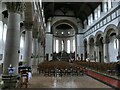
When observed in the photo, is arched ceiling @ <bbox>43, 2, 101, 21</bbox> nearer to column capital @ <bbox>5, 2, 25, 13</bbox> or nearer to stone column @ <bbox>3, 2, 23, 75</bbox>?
column capital @ <bbox>5, 2, 25, 13</bbox>

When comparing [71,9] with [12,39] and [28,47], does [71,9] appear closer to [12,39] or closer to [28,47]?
[28,47]

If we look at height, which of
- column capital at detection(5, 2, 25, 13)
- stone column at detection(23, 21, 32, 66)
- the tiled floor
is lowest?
the tiled floor

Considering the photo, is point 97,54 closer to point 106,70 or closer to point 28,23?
point 106,70

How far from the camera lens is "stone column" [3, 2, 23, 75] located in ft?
25.7

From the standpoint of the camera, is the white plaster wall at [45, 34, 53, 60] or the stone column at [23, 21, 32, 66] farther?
the white plaster wall at [45, 34, 53, 60]

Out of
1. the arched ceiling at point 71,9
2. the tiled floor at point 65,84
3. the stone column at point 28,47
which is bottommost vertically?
the tiled floor at point 65,84

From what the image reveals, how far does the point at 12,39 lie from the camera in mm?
7965

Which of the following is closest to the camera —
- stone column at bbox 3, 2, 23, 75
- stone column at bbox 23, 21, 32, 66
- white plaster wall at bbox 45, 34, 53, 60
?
stone column at bbox 3, 2, 23, 75

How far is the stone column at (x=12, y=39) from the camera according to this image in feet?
25.7

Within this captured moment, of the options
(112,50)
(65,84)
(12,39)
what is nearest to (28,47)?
(12,39)

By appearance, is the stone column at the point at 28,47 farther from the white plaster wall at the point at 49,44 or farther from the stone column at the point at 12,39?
the white plaster wall at the point at 49,44

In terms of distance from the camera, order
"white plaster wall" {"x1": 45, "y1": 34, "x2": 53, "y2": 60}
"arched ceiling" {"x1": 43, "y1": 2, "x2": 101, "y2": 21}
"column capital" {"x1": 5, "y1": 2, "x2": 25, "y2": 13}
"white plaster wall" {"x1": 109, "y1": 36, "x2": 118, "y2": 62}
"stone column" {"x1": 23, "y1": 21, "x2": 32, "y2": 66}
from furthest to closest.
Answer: "white plaster wall" {"x1": 45, "y1": 34, "x2": 53, "y2": 60} < "arched ceiling" {"x1": 43, "y1": 2, "x2": 101, "y2": 21} < "white plaster wall" {"x1": 109, "y1": 36, "x2": 118, "y2": 62} < "stone column" {"x1": 23, "y1": 21, "x2": 32, "y2": 66} < "column capital" {"x1": 5, "y1": 2, "x2": 25, "y2": 13}

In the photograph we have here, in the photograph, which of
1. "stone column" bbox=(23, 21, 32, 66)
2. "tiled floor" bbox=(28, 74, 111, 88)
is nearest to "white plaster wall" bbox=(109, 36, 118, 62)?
"tiled floor" bbox=(28, 74, 111, 88)

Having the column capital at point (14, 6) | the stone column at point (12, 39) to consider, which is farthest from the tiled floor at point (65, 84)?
the column capital at point (14, 6)
